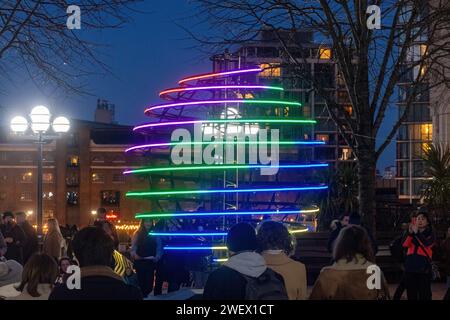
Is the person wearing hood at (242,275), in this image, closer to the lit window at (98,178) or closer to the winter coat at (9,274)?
the winter coat at (9,274)

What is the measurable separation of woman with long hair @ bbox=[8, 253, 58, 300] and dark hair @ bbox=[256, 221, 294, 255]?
5.97ft

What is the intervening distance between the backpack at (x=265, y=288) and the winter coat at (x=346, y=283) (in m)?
0.24

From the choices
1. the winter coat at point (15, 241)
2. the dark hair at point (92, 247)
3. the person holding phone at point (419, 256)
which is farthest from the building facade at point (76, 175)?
the dark hair at point (92, 247)

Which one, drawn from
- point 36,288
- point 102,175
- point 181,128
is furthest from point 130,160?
point 36,288

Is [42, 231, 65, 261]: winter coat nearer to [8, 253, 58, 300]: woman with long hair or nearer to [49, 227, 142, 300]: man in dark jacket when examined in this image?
[8, 253, 58, 300]: woman with long hair

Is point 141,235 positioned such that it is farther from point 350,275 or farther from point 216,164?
point 350,275

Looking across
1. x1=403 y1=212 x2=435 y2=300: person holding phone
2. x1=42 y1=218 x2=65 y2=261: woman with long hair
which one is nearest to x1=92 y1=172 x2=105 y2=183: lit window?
x1=42 y1=218 x2=65 y2=261: woman with long hair

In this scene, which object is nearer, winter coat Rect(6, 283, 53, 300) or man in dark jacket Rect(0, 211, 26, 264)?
winter coat Rect(6, 283, 53, 300)

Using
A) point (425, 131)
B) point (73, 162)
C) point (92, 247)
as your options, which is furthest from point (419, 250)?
point (425, 131)

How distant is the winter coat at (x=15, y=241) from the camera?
550 inches

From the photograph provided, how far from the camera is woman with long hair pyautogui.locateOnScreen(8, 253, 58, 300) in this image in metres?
→ 6.54
